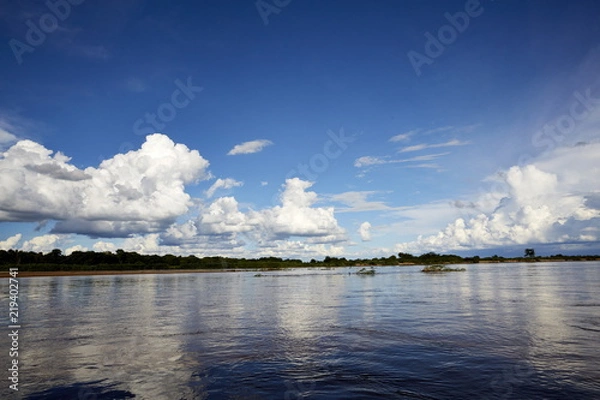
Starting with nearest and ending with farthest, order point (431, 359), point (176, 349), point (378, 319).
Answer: point (431, 359)
point (176, 349)
point (378, 319)

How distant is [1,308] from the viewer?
4719cm

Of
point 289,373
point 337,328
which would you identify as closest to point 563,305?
point 337,328

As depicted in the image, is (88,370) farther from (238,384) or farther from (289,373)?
(289,373)

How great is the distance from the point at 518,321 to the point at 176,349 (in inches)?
1025

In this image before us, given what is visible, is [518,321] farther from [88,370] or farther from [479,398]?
[88,370]

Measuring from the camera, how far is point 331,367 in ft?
63.0

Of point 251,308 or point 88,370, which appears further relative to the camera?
point 251,308

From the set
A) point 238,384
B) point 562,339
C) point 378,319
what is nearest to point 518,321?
point 562,339

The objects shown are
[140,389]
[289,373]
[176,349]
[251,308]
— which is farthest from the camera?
[251,308]

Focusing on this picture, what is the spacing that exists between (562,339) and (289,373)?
1796 centimetres

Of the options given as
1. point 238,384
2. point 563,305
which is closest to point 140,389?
point 238,384

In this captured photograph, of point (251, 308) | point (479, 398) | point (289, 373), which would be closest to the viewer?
point (479, 398)

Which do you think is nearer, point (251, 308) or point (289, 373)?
point (289, 373)

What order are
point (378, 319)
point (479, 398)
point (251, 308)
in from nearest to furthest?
point (479, 398)
point (378, 319)
point (251, 308)
